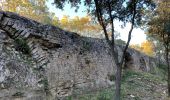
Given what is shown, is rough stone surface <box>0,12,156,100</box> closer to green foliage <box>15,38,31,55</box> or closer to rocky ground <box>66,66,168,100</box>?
green foliage <box>15,38,31,55</box>

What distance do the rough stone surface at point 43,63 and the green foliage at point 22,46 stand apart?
0.31 feet

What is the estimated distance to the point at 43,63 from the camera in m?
8.20

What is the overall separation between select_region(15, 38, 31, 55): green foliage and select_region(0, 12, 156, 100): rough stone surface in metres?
0.10

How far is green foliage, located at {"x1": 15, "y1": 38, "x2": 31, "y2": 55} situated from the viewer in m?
8.03

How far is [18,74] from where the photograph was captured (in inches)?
287

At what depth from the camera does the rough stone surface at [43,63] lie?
23.7 feet

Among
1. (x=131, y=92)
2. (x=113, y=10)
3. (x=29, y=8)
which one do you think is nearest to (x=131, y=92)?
(x=131, y=92)

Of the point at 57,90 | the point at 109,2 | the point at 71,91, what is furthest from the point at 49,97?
the point at 109,2

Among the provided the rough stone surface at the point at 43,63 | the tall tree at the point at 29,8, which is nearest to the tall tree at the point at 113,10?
the rough stone surface at the point at 43,63

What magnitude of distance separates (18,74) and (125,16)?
3797mm

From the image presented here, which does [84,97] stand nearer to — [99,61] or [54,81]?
[54,81]

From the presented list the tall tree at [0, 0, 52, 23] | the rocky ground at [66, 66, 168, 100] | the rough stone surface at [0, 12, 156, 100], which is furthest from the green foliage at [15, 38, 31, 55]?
the tall tree at [0, 0, 52, 23]

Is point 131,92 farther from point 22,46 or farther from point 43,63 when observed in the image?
point 22,46

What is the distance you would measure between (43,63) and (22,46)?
0.86m
